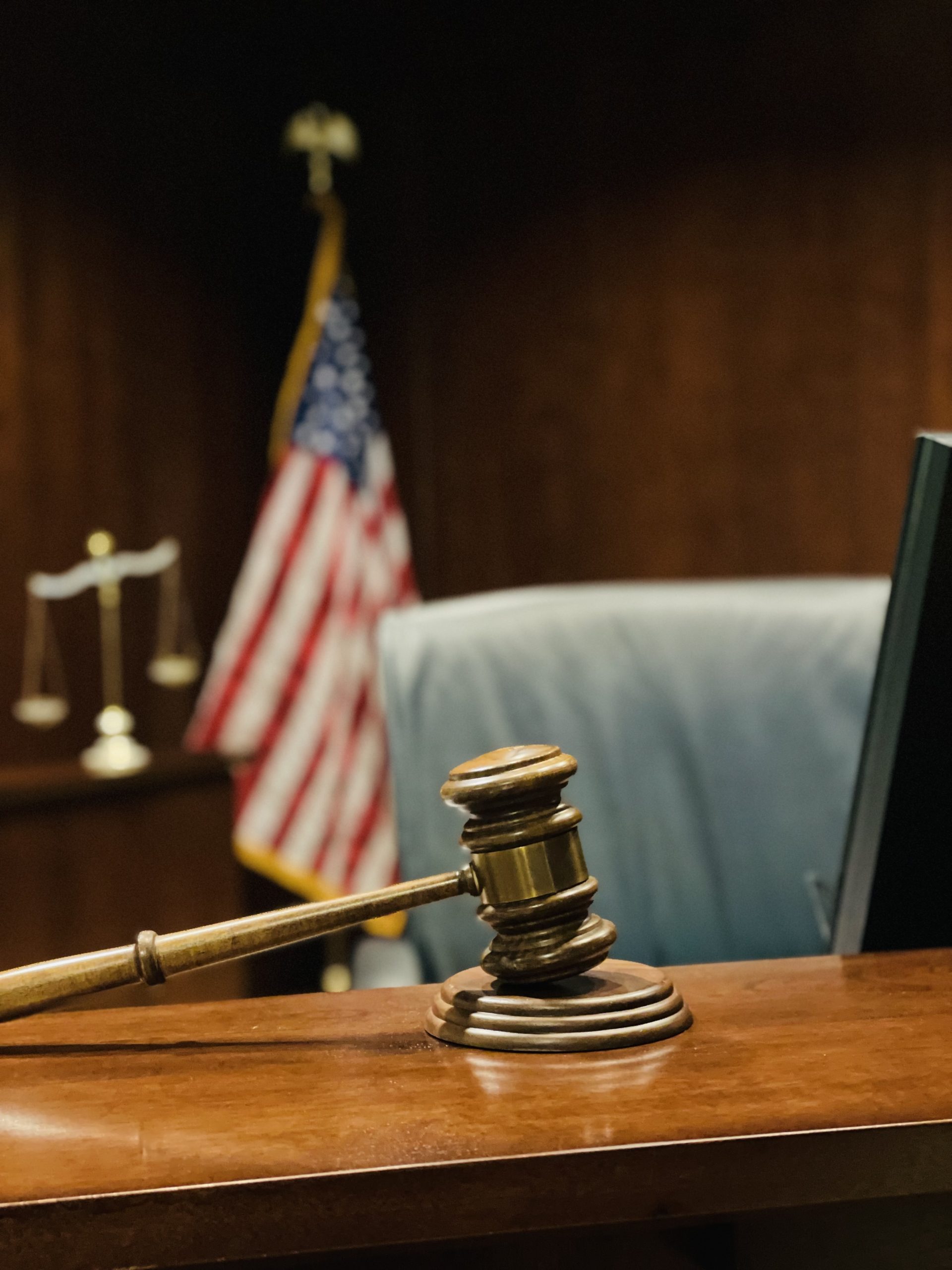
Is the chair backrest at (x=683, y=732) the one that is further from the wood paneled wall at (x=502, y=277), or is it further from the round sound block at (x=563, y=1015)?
the wood paneled wall at (x=502, y=277)

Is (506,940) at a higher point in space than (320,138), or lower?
lower

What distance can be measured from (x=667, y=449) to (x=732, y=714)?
2.57 m

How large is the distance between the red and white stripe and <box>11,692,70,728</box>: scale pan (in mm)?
386

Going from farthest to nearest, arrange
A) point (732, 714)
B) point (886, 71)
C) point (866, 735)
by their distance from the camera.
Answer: point (886, 71) < point (732, 714) < point (866, 735)

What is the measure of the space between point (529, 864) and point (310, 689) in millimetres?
3218

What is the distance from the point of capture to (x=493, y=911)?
69 centimetres

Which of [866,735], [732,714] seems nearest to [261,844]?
[732,714]

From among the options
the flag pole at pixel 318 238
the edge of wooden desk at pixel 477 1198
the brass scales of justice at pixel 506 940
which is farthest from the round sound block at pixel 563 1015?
the flag pole at pixel 318 238

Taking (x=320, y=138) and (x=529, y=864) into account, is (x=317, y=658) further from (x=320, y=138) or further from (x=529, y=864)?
(x=529, y=864)

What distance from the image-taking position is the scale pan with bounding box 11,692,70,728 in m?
3.59

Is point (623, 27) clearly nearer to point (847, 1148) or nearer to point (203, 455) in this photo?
point (203, 455)

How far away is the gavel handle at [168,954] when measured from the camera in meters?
0.66

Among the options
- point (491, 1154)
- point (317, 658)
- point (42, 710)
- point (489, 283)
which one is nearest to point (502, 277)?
A: point (489, 283)

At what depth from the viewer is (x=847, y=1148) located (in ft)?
1.69
